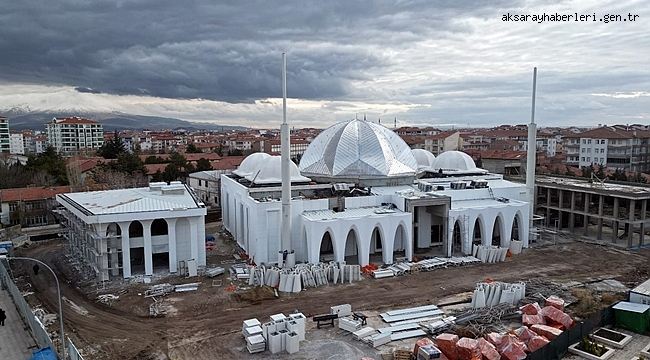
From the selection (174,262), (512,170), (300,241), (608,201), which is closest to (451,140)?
(512,170)

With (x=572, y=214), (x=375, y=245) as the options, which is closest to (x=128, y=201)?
(x=375, y=245)

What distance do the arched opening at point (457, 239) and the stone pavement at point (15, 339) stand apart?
2795cm

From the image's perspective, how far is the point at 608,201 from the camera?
46938mm

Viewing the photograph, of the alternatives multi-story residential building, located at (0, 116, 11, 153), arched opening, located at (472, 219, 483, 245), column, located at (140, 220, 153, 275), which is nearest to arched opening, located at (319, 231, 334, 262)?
column, located at (140, 220, 153, 275)

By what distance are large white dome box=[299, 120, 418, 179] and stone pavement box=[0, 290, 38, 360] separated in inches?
1020

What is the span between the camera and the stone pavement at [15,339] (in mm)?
18688

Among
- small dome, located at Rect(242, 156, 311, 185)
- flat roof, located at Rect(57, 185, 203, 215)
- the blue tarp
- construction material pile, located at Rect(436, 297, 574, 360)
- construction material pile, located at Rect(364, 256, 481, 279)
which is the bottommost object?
construction material pile, located at Rect(364, 256, 481, 279)

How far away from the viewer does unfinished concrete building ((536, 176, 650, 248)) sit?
38188 mm

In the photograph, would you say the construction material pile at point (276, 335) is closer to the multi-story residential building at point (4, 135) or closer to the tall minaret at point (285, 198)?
the tall minaret at point (285, 198)

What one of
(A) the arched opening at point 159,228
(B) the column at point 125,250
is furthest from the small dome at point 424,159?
(B) the column at point 125,250

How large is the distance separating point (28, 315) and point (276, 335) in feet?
37.0

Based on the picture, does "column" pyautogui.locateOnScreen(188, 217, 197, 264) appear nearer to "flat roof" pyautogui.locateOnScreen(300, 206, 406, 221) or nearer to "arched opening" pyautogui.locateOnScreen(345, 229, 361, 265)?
"flat roof" pyautogui.locateOnScreen(300, 206, 406, 221)

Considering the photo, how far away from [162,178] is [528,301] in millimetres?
50135

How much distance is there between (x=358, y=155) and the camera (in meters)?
42.3
